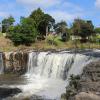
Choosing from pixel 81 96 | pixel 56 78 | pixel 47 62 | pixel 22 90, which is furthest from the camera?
pixel 47 62

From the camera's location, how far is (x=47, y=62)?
33.4 m

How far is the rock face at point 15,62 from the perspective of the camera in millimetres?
36291

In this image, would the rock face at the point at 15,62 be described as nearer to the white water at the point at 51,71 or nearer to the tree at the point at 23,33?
the white water at the point at 51,71

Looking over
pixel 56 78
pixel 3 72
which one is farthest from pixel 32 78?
pixel 3 72

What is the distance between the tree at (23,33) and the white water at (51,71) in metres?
13.8

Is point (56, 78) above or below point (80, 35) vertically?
below

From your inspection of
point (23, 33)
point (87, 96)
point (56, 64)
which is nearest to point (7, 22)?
point (23, 33)

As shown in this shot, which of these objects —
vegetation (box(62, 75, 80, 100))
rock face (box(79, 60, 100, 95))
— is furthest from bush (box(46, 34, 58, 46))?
rock face (box(79, 60, 100, 95))

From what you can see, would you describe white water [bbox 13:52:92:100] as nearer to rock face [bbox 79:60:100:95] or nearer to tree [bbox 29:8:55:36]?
rock face [bbox 79:60:100:95]

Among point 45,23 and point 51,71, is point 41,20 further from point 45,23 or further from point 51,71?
point 51,71

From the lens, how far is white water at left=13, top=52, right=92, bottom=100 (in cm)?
2480

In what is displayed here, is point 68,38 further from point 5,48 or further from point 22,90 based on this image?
point 22,90

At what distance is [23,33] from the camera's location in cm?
5100

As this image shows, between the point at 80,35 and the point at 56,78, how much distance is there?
26890 mm
